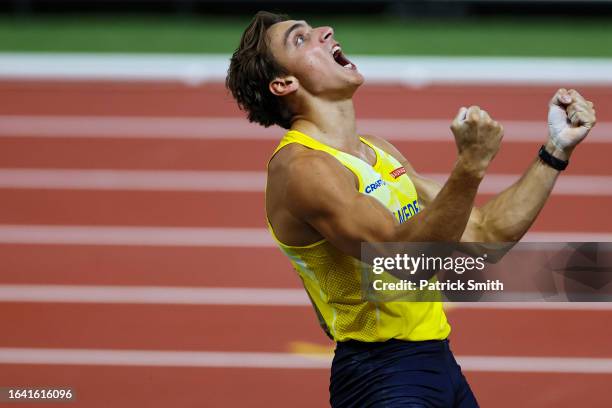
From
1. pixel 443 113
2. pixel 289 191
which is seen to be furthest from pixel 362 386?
pixel 443 113

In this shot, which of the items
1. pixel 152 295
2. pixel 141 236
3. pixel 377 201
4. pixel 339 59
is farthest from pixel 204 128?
pixel 377 201

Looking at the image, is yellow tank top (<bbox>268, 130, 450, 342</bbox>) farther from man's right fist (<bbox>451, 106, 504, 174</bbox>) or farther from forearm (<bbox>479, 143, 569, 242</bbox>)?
man's right fist (<bbox>451, 106, 504, 174</bbox>)

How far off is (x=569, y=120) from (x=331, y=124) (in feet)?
2.45

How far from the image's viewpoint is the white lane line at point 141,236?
20.2ft

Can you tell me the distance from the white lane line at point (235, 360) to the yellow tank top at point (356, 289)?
2038 mm

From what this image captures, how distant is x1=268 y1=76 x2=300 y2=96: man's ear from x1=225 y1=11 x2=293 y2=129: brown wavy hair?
2 centimetres

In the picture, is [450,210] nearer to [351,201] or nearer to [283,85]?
[351,201]

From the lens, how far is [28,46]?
26.4 ft

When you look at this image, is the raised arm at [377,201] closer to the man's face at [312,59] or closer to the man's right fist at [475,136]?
the man's right fist at [475,136]

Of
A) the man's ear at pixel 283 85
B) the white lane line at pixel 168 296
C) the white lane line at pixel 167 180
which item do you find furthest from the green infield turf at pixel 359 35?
the man's ear at pixel 283 85

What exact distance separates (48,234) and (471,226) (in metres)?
3.66

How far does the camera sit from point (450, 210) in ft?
8.74

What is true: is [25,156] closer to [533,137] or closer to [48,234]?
[48,234]

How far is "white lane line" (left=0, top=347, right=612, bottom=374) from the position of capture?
17.0 feet
